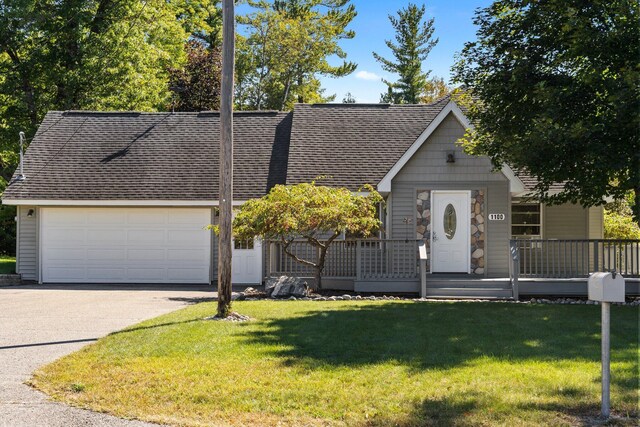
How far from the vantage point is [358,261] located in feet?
55.1

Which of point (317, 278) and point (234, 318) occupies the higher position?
point (317, 278)

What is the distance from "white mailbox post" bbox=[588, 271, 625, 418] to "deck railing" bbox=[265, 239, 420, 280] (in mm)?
10691

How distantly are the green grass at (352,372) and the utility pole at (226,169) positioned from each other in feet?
2.41

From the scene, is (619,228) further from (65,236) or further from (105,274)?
(65,236)

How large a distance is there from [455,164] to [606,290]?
1249 centimetres

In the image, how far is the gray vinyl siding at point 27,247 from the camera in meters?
21.0

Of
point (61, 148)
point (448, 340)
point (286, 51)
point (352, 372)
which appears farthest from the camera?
point (286, 51)

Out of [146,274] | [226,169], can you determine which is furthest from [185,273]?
[226,169]

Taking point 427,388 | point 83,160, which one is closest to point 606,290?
point 427,388

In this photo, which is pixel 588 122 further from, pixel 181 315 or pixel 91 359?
pixel 91 359

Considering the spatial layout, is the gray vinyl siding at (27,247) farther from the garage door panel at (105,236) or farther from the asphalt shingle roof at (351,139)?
the asphalt shingle roof at (351,139)

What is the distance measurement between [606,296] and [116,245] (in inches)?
682

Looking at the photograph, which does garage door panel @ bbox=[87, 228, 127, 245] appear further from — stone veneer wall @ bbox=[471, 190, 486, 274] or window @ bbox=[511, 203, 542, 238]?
window @ bbox=[511, 203, 542, 238]

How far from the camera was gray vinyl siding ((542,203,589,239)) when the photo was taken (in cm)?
1934
